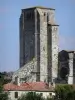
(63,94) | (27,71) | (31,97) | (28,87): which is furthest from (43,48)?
(31,97)

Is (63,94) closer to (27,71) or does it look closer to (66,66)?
(27,71)

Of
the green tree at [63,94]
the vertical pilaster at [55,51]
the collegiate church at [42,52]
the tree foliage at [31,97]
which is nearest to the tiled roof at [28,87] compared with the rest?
the green tree at [63,94]

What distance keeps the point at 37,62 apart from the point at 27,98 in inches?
1789

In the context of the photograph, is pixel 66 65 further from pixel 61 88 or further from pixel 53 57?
pixel 61 88

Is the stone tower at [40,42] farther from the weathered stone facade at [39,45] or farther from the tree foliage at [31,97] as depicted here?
the tree foliage at [31,97]

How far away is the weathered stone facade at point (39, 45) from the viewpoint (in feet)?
476

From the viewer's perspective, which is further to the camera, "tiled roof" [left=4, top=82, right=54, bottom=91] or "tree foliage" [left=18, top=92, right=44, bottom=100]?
"tiled roof" [left=4, top=82, right=54, bottom=91]

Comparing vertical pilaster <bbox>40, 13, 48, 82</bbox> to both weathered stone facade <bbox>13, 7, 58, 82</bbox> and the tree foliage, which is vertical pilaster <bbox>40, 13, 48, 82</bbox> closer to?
weathered stone facade <bbox>13, 7, 58, 82</bbox>

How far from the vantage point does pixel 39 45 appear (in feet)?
479

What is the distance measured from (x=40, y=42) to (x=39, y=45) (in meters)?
0.48

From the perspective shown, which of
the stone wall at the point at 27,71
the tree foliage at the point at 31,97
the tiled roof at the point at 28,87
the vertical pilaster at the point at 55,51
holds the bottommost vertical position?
the tree foliage at the point at 31,97

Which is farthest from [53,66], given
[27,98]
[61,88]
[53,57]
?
[27,98]

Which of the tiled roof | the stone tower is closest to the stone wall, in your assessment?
the stone tower

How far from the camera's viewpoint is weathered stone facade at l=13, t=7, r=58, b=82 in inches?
5714
